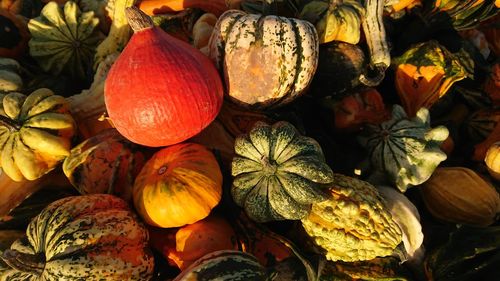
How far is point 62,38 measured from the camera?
9.14 feet

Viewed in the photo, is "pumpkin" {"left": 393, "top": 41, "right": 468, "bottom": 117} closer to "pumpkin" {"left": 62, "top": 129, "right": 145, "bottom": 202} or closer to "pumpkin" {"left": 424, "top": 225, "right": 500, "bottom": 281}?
"pumpkin" {"left": 424, "top": 225, "right": 500, "bottom": 281}

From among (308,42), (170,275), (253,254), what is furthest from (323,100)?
(170,275)

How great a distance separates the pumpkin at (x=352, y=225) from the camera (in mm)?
1916

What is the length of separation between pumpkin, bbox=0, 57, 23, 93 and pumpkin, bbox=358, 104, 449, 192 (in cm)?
195

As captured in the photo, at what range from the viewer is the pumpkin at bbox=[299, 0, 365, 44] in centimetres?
232

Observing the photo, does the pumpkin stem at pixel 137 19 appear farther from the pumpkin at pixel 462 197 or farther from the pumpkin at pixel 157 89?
the pumpkin at pixel 462 197

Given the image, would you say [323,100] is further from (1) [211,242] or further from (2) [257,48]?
(1) [211,242]

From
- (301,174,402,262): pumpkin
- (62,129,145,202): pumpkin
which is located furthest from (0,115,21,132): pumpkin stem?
(301,174,402,262): pumpkin

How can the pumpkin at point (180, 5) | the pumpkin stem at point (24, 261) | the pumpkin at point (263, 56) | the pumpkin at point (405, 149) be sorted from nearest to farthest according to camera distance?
1. the pumpkin stem at point (24, 261)
2. the pumpkin at point (263, 56)
3. the pumpkin at point (405, 149)
4. the pumpkin at point (180, 5)

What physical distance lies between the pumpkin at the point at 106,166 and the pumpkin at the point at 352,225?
859 mm

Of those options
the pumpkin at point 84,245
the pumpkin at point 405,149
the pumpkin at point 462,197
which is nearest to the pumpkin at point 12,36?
the pumpkin at point 84,245

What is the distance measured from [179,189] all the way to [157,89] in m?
0.43

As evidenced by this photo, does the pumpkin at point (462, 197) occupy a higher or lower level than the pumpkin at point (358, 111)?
lower

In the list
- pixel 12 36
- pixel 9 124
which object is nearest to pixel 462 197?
pixel 9 124
